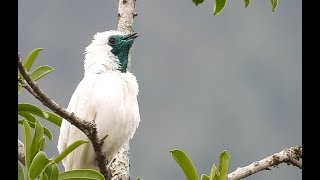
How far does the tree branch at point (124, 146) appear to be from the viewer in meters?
4.69

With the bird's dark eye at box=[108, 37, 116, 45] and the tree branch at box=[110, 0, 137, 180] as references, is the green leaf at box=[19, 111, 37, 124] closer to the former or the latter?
the tree branch at box=[110, 0, 137, 180]

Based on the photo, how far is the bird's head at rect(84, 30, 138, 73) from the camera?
5449 mm

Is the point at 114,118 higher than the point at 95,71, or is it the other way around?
the point at 95,71

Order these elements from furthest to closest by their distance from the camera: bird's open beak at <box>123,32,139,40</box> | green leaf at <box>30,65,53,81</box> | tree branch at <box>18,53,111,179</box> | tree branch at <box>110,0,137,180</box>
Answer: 1. bird's open beak at <box>123,32,139,40</box>
2. tree branch at <box>110,0,137,180</box>
3. green leaf at <box>30,65,53,81</box>
4. tree branch at <box>18,53,111,179</box>

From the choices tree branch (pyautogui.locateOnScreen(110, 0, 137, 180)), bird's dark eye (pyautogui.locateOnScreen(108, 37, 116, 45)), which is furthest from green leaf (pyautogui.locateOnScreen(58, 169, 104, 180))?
bird's dark eye (pyautogui.locateOnScreen(108, 37, 116, 45))

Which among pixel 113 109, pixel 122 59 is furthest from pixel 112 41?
pixel 113 109

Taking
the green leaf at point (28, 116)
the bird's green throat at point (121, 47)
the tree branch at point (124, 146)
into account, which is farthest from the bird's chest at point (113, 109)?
the green leaf at point (28, 116)

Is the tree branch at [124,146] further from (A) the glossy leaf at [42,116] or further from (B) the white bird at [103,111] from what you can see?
(A) the glossy leaf at [42,116]

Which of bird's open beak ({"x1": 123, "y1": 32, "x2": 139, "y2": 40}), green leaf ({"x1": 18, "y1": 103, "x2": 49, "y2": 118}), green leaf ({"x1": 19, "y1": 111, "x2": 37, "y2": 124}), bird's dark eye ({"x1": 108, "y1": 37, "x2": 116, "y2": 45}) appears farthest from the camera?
bird's dark eye ({"x1": 108, "y1": 37, "x2": 116, "y2": 45})

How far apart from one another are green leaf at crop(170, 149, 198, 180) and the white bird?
3.97 ft
